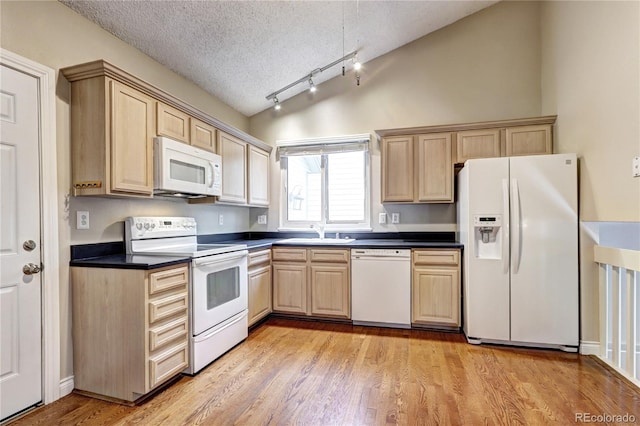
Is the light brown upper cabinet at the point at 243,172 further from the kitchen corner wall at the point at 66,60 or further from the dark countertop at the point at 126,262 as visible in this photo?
the dark countertop at the point at 126,262

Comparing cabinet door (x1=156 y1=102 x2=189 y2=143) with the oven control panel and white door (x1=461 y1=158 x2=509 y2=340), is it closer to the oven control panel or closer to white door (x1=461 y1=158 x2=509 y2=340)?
the oven control panel

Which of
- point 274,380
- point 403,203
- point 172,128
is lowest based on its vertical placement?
point 274,380

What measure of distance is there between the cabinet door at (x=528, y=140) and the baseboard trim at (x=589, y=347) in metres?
1.75

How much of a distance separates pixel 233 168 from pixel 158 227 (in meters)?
1.06

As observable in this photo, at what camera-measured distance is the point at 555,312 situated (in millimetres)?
2623

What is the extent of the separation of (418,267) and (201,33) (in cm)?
295

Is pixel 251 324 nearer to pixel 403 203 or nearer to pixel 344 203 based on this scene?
pixel 344 203

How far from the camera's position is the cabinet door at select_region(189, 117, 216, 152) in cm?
273

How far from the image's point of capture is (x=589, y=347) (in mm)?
2566

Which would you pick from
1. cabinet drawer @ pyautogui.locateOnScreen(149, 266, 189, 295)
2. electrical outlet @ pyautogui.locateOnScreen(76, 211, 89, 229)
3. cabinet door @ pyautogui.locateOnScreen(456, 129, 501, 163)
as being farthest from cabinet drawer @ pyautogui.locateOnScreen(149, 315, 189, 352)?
cabinet door @ pyautogui.locateOnScreen(456, 129, 501, 163)

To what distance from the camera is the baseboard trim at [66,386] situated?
198cm

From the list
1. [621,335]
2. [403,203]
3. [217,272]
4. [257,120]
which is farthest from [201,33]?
[621,335]

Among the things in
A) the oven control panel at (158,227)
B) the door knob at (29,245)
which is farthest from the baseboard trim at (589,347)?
the door knob at (29,245)

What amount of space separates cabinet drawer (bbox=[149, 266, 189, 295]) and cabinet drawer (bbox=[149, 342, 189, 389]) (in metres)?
0.42
